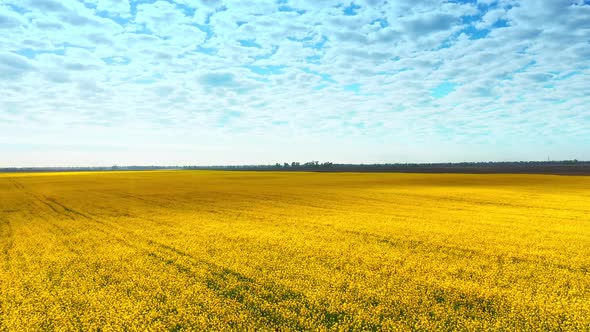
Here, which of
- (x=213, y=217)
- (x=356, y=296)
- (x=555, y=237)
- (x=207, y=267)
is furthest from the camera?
(x=213, y=217)

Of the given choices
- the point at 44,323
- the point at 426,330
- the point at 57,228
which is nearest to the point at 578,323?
the point at 426,330

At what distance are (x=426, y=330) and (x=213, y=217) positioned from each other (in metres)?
14.2

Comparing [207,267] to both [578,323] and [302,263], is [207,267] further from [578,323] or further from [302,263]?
[578,323]

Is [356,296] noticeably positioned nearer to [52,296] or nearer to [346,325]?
[346,325]

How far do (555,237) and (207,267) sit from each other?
1270 cm

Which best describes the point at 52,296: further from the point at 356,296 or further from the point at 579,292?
the point at 579,292

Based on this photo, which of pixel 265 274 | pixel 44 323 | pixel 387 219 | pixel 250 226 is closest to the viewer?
pixel 44 323

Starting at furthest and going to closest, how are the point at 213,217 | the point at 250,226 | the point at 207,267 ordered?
the point at 213,217
the point at 250,226
the point at 207,267

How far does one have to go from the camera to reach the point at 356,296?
756 cm

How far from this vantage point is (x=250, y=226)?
15.9 m

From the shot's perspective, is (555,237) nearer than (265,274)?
No

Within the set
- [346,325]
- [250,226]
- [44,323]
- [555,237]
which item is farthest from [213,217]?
[555,237]

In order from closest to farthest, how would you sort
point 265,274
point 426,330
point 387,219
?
point 426,330, point 265,274, point 387,219

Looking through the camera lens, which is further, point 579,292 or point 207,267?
point 207,267
